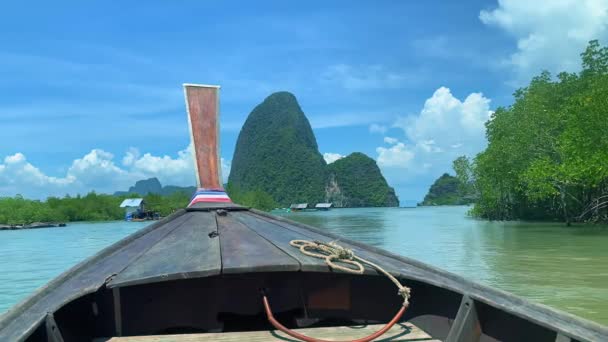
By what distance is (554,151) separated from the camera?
1986cm

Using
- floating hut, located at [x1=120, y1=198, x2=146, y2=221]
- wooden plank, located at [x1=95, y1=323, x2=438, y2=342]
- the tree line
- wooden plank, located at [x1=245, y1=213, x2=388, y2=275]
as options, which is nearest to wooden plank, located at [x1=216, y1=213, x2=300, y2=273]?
wooden plank, located at [x1=95, y1=323, x2=438, y2=342]

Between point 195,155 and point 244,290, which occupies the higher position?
point 195,155

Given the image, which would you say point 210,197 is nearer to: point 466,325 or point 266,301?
point 266,301

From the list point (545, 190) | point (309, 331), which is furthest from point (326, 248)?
point (545, 190)

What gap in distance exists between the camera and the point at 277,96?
129875 millimetres

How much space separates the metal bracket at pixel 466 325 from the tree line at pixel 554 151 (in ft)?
50.7

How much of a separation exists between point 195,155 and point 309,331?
426 cm

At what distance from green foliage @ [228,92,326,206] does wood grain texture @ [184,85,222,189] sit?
96426 millimetres

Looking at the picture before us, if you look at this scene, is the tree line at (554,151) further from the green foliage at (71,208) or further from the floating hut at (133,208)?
the floating hut at (133,208)

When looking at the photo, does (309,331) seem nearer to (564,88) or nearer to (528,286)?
(528,286)

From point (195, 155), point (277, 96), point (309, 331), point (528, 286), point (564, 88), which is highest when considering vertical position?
point (277, 96)

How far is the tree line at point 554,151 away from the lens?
1567 centimetres

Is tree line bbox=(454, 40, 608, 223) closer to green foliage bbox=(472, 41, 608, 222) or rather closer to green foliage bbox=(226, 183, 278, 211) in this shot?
green foliage bbox=(472, 41, 608, 222)

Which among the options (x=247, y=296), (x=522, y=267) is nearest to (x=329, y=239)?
(x=247, y=296)
